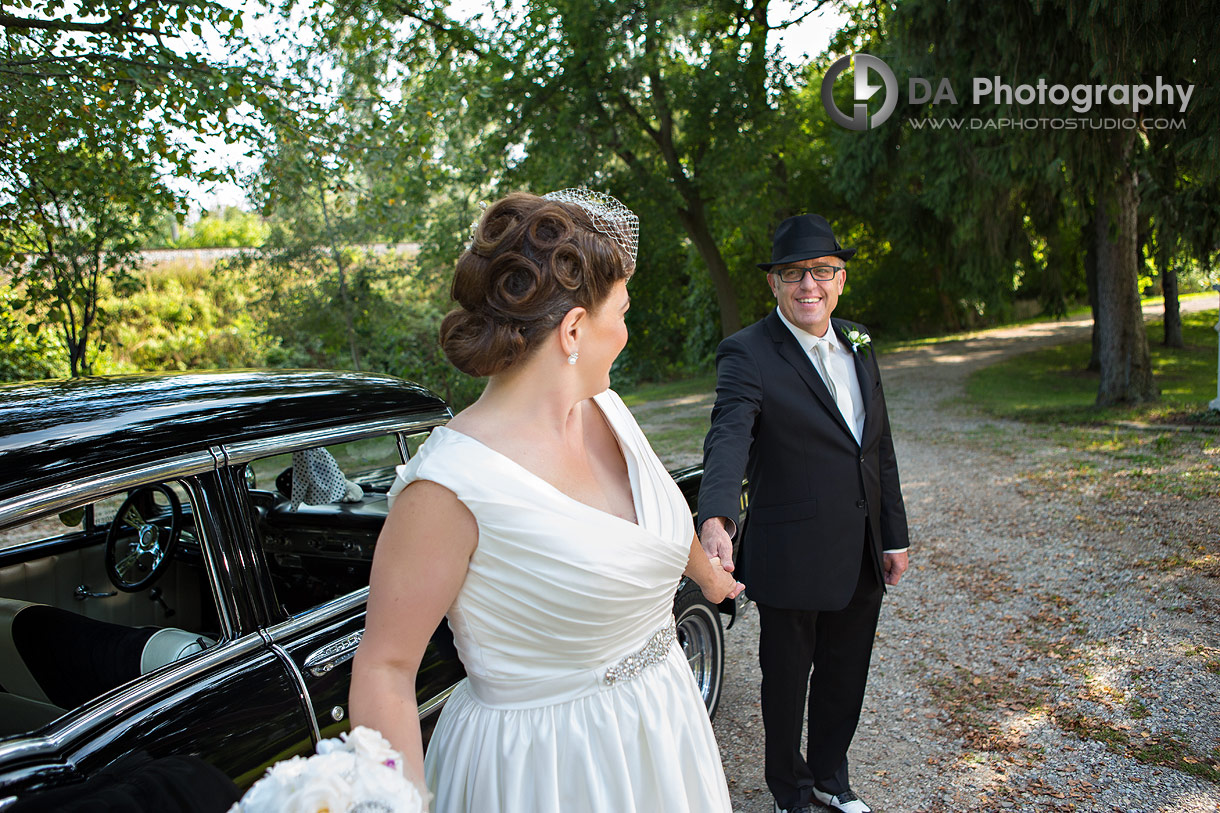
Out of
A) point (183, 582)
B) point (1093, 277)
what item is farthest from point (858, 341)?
point (1093, 277)

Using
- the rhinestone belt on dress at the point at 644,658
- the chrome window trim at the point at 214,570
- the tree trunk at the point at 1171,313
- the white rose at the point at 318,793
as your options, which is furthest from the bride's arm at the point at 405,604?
the tree trunk at the point at 1171,313

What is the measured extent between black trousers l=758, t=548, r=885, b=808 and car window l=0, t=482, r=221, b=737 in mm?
1958

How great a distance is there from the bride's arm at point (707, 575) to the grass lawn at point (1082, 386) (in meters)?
10.5

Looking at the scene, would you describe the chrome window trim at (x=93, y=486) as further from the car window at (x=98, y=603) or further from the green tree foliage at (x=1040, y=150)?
the green tree foliage at (x=1040, y=150)

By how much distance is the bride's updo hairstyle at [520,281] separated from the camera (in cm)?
154

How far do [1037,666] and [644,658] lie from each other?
3.62m

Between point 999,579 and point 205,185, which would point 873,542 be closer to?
point 999,579

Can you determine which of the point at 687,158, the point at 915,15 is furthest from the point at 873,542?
the point at 687,158

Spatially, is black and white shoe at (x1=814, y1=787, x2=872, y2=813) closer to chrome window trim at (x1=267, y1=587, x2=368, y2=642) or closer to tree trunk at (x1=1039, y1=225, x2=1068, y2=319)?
chrome window trim at (x1=267, y1=587, x2=368, y2=642)

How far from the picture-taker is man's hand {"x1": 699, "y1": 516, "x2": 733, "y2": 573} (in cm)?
237

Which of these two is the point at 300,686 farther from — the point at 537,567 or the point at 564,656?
the point at 537,567

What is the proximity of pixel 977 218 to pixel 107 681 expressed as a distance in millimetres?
13856

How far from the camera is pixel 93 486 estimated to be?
1.96m

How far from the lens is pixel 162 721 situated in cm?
195
